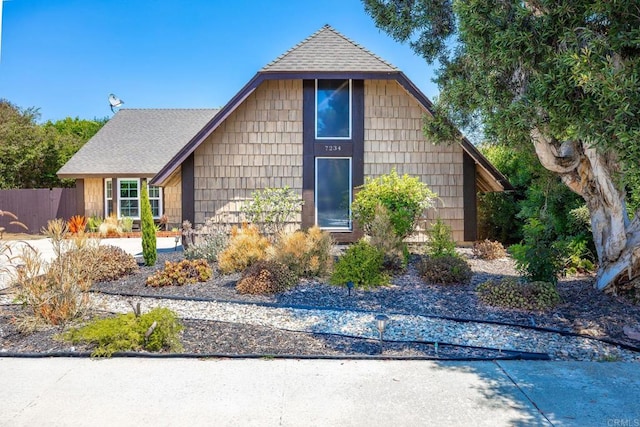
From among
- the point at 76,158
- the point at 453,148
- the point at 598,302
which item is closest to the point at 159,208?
the point at 76,158

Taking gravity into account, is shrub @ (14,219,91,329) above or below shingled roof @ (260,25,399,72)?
below

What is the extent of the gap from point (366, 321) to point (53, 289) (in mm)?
3633

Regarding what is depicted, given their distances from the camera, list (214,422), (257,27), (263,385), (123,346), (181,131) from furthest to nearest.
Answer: (181,131) < (257,27) < (123,346) < (263,385) < (214,422)

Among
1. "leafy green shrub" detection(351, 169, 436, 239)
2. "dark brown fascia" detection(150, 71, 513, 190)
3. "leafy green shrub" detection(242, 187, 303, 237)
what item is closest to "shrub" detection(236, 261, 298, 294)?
"leafy green shrub" detection(351, 169, 436, 239)

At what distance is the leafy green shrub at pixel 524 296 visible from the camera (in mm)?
5773

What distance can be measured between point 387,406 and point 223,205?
346 inches

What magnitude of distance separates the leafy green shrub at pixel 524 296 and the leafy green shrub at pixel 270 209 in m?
5.78

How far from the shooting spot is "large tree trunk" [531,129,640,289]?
644 centimetres

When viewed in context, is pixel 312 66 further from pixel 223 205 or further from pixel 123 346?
pixel 123 346

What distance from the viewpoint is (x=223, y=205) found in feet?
37.2

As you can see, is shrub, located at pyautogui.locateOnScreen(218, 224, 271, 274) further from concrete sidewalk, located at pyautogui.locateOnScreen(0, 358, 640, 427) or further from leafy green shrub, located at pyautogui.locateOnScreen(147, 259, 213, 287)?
concrete sidewalk, located at pyautogui.locateOnScreen(0, 358, 640, 427)

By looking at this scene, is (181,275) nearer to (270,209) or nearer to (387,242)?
(387,242)

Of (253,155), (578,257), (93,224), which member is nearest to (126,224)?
(93,224)

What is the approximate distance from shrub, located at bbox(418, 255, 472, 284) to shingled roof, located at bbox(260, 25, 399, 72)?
209 inches
